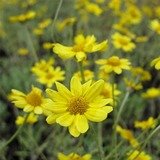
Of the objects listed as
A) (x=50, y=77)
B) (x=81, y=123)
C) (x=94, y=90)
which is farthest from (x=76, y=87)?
(x=50, y=77)

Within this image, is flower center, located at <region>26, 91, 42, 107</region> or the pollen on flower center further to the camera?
flower center, located at <region>26, 91, 42, 107</region>

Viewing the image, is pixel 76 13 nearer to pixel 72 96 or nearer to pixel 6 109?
pixel 6 109

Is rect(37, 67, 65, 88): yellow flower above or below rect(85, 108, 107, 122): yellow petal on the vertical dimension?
below

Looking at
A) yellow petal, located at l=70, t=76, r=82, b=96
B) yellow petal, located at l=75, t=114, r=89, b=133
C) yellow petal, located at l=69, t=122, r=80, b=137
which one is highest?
yellow petal, located at l=70, t=76, r=82, b=96

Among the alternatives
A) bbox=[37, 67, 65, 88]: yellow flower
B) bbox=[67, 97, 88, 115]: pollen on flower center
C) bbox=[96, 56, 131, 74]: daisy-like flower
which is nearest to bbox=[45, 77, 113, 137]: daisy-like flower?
bbox=[67, 97, 88, 115]: pollen on flower center

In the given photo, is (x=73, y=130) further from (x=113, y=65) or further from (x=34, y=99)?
(x=113, y=65)

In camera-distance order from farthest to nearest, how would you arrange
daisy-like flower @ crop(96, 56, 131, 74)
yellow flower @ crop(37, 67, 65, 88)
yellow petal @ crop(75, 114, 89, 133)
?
yellow flower @ crop(37, 67, 65, 88) < daisy-like flower @ crop(96, 56, 131, 74) < yellow petal @ crop(75, 114, 89, 133)

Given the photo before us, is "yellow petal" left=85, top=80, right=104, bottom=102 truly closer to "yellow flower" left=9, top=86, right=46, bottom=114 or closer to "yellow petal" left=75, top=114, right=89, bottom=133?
"yellow petal" left=75, top=114, right=89, bottom=133

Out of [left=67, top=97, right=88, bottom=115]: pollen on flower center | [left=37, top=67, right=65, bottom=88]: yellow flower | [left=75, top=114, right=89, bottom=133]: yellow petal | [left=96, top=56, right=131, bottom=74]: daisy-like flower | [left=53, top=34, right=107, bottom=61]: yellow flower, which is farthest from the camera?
A: [left=37, top=67, right=65, bottom=88]: yellow flower
